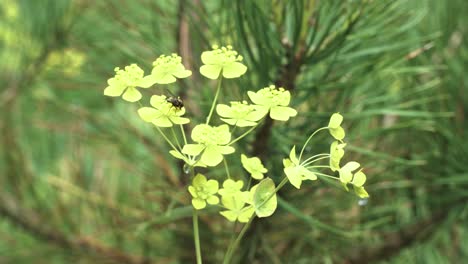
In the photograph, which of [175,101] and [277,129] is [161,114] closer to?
[175,101]

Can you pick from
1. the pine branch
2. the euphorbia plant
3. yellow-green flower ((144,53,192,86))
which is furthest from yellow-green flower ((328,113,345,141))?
the pine branch

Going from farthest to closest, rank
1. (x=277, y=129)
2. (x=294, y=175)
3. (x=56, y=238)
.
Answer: (x=56, y=238) → (x=277, y=129) → (x=294, y=175)

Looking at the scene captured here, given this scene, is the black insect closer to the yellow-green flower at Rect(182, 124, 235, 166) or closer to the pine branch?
the yellow-green flower at Rect(182, 124, 235, 166)

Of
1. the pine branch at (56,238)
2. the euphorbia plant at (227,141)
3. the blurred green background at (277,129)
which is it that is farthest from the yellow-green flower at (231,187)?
the pine branch at (56,238)

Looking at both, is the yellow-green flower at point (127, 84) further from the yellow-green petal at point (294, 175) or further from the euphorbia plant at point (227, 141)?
the yellow-green petal at point (294, 175)

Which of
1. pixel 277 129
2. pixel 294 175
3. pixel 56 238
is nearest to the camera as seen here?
pixel 294 175

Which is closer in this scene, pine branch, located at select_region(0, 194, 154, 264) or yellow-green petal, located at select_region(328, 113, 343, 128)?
yellow-green petal, located at select_region(328, 113, 343, 128)

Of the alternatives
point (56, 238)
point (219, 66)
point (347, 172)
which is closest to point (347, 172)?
point (347, 172)
